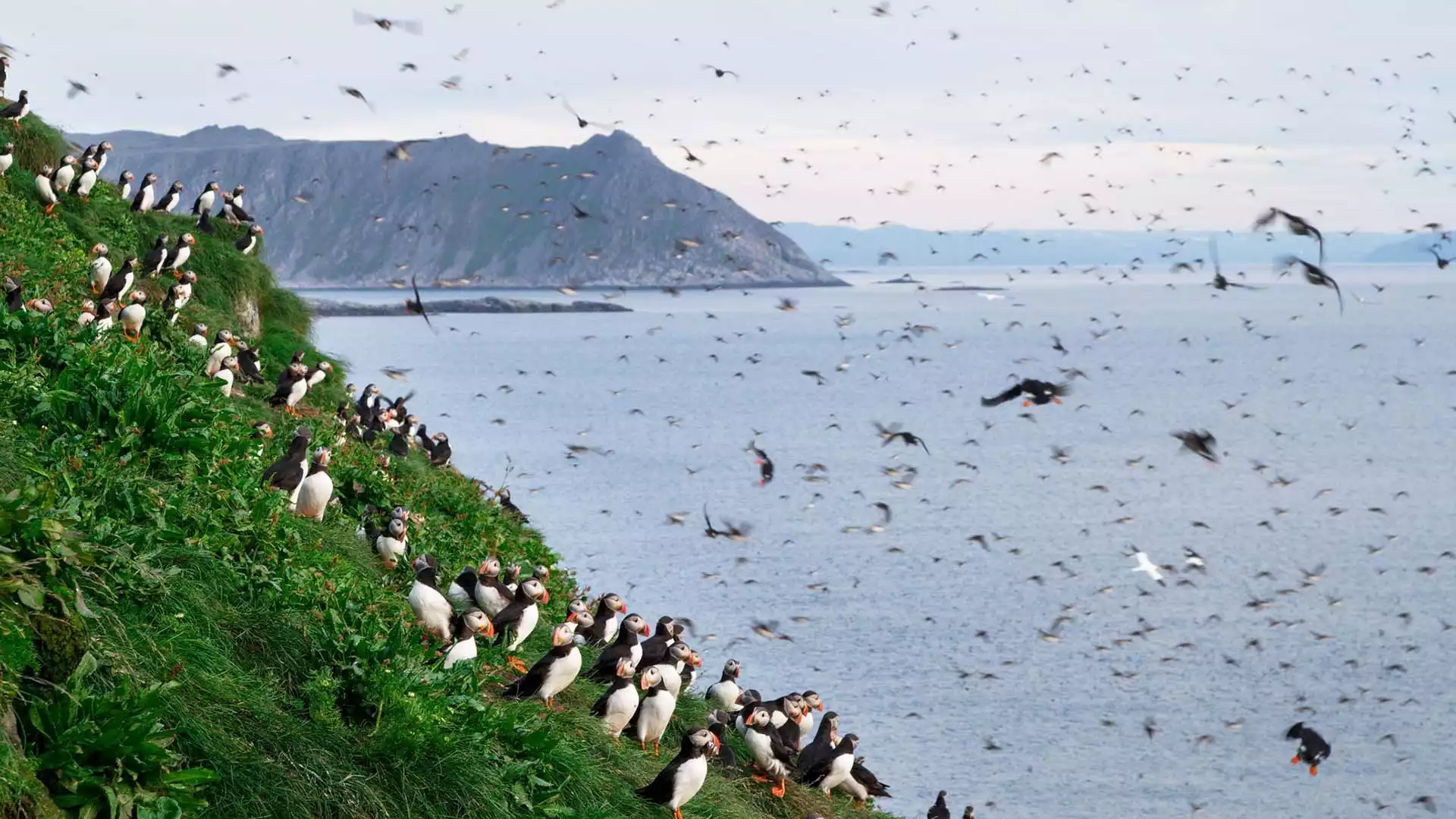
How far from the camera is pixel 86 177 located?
26.4 metres

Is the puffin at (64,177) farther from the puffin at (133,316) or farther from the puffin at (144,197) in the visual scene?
the puffin at (133,316)

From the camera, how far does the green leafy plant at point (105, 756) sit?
724cm

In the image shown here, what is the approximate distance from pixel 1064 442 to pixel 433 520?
89635mm

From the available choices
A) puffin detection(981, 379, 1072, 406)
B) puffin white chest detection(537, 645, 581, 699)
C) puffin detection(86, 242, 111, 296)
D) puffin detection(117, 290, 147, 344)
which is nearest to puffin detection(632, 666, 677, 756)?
puffin white chest detection(537, 645, 581, 699)

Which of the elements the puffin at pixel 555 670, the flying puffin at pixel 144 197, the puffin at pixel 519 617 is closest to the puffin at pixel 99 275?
the flying puffin at pixel 144 197

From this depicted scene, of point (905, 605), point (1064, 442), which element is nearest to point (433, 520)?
point (905, 605)

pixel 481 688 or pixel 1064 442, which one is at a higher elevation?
pixel 481 688

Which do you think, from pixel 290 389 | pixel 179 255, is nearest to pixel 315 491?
pixel 290 389

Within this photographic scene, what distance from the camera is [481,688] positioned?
12.5 metres

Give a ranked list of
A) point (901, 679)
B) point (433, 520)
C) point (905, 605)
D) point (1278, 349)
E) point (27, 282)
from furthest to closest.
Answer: point (1278, 349) → point (905, 605) → point (901, 679) → point (433, 520) → point (27, 282)

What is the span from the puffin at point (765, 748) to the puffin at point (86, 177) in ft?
59.4

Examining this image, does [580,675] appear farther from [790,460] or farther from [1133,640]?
[790,460]

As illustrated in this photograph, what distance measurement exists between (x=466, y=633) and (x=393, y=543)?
406 centimetres

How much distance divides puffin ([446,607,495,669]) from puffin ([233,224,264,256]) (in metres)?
21.1
